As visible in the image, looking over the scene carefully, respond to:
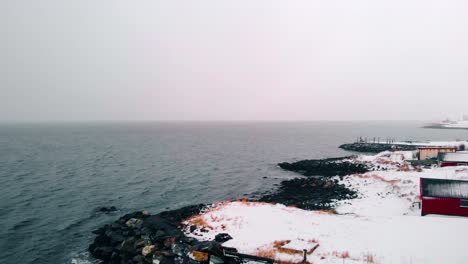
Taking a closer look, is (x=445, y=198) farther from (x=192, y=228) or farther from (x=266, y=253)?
(x=192, y=228)

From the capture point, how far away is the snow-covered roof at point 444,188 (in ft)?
101

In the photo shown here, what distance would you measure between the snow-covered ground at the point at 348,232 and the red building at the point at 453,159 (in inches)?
616

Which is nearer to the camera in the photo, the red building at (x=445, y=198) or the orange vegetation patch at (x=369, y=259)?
the orange vegetation patch at (x=369, y=259)

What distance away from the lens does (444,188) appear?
31.8 meters

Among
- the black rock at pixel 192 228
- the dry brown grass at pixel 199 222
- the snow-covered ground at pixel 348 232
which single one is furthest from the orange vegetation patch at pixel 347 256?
the black rock at pixel 192 228

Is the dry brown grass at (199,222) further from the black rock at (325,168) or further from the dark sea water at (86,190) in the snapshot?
the black rock at (325,168)

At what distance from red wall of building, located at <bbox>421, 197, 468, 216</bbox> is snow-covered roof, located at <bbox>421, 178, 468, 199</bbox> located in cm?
38

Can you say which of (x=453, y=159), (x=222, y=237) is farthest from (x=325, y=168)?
(x=222, y=237)

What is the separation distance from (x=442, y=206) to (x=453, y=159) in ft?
82.7

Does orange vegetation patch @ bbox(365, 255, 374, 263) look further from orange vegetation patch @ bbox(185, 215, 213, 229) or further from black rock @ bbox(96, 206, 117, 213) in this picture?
black rock @ bbox(96, 206, 117, 213)

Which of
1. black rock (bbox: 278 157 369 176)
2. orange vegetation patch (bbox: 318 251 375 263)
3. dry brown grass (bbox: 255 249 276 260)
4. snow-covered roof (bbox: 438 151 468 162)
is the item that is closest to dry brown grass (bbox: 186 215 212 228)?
dry brown grass (bbox: 255 249 276 260)

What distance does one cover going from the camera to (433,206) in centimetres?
3152

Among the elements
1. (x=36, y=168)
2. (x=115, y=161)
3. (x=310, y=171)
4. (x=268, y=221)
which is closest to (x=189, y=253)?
(x=268, y=221)

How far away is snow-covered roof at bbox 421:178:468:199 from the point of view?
3092 cm
